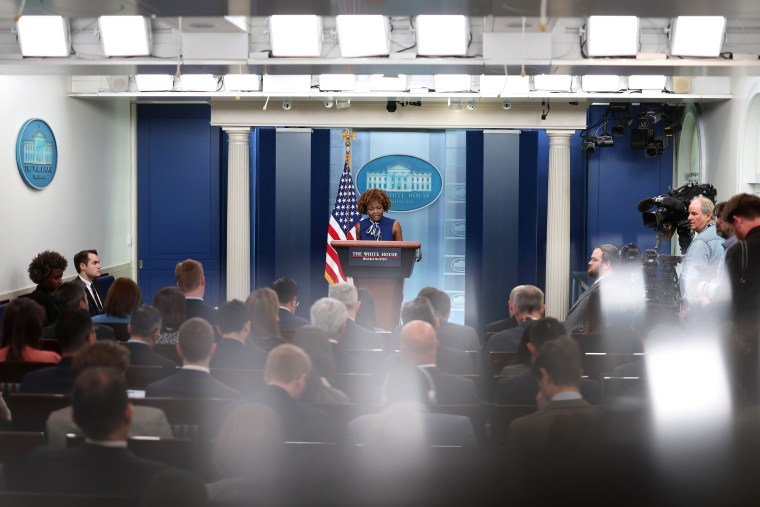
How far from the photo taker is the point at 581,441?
3.74m

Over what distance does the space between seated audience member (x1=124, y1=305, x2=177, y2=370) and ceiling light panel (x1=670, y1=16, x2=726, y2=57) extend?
414cm

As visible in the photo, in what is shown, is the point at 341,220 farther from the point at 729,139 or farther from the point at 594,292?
the point at 594,292

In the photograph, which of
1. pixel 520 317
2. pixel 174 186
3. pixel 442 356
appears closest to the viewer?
pixel 442 356

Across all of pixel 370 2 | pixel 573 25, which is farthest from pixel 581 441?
pixel 573 25

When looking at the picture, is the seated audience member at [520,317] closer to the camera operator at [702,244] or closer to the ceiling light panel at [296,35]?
→ the camera operator at [702,244]

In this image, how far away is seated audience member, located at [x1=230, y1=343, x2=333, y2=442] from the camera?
3.82 metres

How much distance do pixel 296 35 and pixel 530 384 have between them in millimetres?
3650

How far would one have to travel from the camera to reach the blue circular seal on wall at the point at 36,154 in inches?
349

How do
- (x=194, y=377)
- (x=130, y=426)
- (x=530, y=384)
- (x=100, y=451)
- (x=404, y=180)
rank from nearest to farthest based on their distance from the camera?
1. (x=100, y=451)
2. (x=130, y=426)
3. (x=194, y=377)
4. (x=530, y=384)
5. (x=404, y=180)

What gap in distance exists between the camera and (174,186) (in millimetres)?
12219

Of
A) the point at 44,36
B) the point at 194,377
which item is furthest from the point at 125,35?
the point at 194,377

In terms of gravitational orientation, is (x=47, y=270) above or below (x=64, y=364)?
above

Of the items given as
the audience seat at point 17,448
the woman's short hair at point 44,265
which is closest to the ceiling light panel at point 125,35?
the woman's short hair at point 44,265

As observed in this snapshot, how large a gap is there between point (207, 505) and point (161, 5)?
3.16 meters
